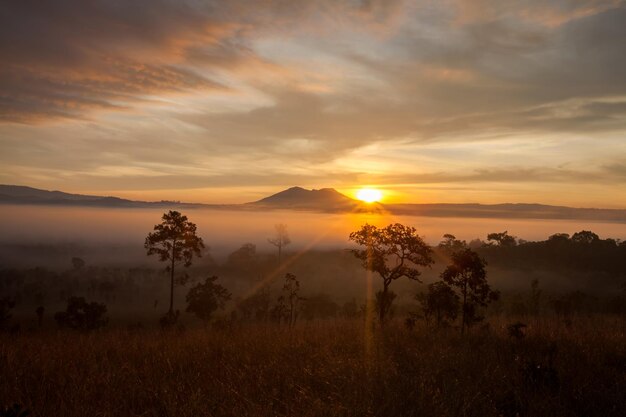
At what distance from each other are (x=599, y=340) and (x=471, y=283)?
5665mm

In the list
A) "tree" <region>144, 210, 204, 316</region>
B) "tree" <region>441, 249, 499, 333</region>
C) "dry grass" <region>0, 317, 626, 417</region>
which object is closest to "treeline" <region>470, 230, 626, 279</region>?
"tree" <region>144, 210, 204, 316</region>

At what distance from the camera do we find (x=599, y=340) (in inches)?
426

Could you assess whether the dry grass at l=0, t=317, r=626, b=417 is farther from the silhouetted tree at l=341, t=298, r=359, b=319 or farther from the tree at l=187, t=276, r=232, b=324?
the tree at l=187, t=276, r=232, b=324

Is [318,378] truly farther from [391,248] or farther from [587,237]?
[587,237]

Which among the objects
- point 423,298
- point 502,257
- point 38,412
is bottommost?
point 502,257

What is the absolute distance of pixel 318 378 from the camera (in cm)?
747

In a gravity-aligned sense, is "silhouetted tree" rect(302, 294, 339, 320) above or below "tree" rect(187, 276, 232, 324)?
below

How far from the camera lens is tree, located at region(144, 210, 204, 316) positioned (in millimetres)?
38594

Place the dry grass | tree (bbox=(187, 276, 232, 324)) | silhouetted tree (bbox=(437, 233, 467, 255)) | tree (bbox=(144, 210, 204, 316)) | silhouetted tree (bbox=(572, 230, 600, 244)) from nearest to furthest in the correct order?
the dry grass
silhouetted tree (bbox=(437, 233, 467, 255))
tree (bbox=(144, 210, 204, 316))
tree (bbox=(187, 276, 232, 324))
silhouetted tree (bbox=(572, 230, 600, 244))

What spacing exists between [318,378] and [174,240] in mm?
34929

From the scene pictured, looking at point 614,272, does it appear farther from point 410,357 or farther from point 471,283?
point 410,357

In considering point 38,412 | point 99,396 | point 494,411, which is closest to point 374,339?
point 494,411

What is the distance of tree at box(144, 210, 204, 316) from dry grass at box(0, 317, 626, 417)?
2844cm

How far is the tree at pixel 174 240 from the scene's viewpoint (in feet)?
127
